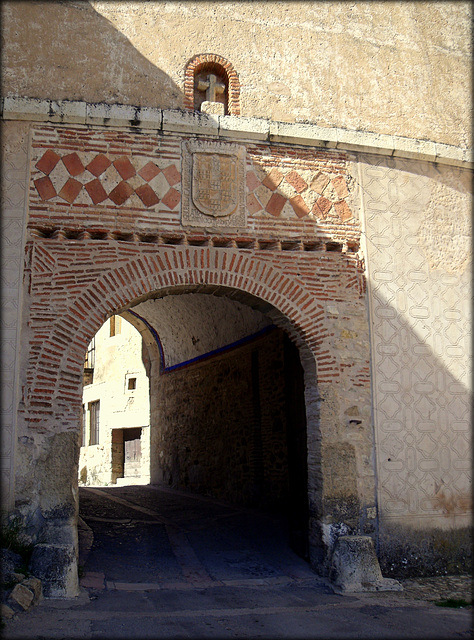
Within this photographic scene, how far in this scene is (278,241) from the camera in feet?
18.6

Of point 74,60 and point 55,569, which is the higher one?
point 74,60

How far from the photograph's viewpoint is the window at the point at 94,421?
17.3 meters

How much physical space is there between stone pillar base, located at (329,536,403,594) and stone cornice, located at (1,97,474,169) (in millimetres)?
3730

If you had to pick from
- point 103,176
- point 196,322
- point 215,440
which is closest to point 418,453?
point 103,176

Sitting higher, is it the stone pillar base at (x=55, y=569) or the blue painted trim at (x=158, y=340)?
the blue painted trim at (x=158, y=340)

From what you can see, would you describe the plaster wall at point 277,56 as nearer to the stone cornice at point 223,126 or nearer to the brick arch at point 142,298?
the stone cornice at point 223,126

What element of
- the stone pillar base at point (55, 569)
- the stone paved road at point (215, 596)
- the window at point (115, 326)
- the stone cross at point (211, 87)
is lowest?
the stone paved road at point (215, 596)

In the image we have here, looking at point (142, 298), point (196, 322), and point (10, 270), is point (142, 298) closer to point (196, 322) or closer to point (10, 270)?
point (10, 270)

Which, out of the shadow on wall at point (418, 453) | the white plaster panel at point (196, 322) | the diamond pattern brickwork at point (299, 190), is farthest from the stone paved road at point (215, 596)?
the diamond pattern brickwork at point (299, 190)

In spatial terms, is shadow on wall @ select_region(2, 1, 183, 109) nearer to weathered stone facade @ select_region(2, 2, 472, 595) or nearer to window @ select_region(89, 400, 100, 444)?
weathered stone facade @ select_region(2, 2, 472, 595)

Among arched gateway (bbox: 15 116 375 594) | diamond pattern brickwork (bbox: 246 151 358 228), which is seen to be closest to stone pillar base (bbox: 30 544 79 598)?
arched gateway (bbox: 15 116 375 594)

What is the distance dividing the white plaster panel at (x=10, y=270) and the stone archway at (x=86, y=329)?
10 cm

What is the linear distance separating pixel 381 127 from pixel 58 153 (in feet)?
10.6

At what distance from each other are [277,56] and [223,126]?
108cm
